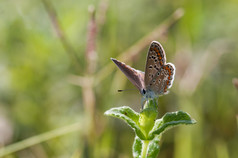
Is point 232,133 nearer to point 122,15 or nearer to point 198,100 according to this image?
point 198,100

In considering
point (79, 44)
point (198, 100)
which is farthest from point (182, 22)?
point (79, 44)

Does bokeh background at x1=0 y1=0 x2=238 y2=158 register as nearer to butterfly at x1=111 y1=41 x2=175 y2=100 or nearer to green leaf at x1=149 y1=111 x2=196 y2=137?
butterfly at x1=111 y1=41 x2=175 y2=100

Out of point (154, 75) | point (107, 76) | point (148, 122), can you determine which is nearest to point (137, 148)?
point (148, 122)

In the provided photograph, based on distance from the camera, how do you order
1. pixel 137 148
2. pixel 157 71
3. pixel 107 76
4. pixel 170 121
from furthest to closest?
1. pixel 107 76
2. pixel 157 71
3. pixel 137 148
4. pixel 170 121

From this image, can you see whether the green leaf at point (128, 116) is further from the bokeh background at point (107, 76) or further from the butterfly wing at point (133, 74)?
the bokeh background at point (107, 76)

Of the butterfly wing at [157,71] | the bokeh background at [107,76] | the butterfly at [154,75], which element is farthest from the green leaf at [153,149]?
the bokeh background at [107,76]

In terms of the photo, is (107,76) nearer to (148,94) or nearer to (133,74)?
(148,94)
